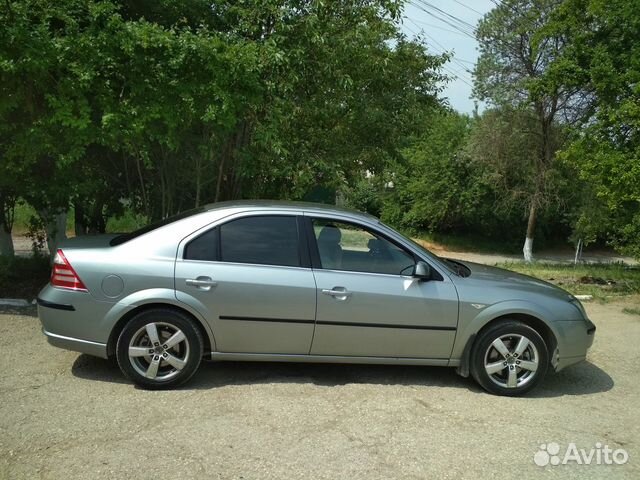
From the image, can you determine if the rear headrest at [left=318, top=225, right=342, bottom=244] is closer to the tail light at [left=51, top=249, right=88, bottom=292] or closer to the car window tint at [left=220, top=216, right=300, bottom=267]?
the car window tint at [left=220, top=216, right=300, bottom=267]

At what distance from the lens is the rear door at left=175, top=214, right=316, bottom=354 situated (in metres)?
4.67

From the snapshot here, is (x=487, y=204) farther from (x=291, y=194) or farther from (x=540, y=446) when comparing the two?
(x=540, y=446)

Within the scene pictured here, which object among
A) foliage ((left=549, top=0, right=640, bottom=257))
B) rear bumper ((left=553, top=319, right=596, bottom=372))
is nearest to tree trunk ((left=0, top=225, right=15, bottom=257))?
rear bumper ((left=553, top=319, right=596, bottom=372))

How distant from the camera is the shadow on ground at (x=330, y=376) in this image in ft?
16.5

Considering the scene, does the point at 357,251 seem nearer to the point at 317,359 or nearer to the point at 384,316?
the point at 384,316

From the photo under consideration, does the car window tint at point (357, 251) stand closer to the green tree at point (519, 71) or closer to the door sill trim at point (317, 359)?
the door sill trim at point (317, 359)

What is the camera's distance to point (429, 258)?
5.08 m

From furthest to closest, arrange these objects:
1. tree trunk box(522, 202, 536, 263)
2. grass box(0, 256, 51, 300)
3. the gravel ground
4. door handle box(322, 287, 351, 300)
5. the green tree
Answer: tree trunk box(522, 202, 536, 263) → the green tree → grass box(0, 256, 51, 300) → door handle box(322, 287, 351, 300) → the gravel ground

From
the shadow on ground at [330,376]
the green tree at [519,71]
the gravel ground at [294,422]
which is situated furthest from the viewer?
the green tree at [519,71]

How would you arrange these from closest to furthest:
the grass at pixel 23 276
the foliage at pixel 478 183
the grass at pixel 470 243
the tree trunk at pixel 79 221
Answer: the grass at pixel 23 276 < the tree trunk at pixel 79 221 < the foliage at pixel 478 183 < the grass at pixel 470 243

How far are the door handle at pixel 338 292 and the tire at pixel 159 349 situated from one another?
3.57ft

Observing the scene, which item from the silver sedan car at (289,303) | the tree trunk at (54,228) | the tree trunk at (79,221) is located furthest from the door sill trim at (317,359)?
the tree trunk at (79,221)

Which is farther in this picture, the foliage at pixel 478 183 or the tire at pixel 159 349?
the foliage at pixel 478 183

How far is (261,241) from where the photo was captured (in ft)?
16.1
